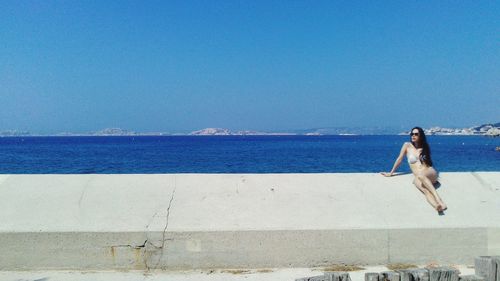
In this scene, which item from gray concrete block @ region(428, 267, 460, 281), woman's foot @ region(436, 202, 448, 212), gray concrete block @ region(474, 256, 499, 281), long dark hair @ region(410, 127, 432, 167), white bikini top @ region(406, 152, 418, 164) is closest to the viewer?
gray concrete block @ region(428, 267, 460, 281)

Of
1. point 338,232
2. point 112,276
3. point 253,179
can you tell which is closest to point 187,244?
point 112,276

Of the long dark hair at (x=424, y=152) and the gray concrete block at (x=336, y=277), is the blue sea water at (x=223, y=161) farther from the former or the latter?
the gray concrete block at (x=336, y=277)

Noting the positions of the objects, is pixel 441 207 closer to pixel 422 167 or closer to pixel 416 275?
pixel 422 167

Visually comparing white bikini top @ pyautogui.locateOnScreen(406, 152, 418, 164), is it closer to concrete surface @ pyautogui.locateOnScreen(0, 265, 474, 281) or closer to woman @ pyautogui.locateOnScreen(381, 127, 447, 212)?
woman @ pyautogui.locateOnScreen(381, 127, 447, 212)

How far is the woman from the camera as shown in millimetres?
6254

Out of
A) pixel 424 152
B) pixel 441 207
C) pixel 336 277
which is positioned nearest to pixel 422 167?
pixel 424 152

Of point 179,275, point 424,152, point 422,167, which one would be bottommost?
point 179,275

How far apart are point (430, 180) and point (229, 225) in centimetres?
327

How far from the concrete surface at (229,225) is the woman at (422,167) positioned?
135 mm

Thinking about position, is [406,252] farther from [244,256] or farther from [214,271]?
[214,271]

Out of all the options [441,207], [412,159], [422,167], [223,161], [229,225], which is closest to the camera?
[229,225]

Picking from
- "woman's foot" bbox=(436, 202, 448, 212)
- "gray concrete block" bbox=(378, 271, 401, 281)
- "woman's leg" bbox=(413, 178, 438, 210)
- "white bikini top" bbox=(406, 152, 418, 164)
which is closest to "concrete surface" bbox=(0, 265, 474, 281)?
"woman's foot" bbox=(436, 202, 448, 212)

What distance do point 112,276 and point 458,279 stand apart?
3979mm

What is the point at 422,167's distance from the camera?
21.9 ft
